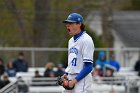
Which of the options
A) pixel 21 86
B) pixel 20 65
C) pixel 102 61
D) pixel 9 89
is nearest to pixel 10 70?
pixel 20 65

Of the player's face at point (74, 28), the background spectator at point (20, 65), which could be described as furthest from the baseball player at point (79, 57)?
the background spectator at point (20, 65)

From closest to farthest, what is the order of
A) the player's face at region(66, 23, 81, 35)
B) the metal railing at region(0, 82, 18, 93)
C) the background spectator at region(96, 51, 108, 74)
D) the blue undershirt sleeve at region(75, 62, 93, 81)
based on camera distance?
the blue undershirt sleeve at region(75, 62, 93, 81)
the player's face at region(66, 23, 81, 35)
the metal railing at region(0, 82, 18, 93)
the background spectator at region(96, 51, 108, 74)

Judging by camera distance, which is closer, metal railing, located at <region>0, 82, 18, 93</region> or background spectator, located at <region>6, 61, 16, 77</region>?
metal railing, located at <region>0, 82, 18, 93</region>

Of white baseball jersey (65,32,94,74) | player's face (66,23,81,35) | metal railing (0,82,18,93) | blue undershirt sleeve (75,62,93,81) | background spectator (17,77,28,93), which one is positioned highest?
player's face (66,23,81,35)

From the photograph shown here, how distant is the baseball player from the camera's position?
26.7 feet

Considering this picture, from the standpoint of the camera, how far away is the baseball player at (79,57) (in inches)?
320

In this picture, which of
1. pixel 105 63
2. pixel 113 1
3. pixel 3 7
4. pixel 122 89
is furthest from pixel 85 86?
Answer: pixel 113 1

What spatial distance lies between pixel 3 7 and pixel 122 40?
1022 cm

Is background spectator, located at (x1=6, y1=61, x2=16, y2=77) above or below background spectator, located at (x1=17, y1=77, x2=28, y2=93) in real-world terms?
below

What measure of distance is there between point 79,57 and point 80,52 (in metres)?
0.07

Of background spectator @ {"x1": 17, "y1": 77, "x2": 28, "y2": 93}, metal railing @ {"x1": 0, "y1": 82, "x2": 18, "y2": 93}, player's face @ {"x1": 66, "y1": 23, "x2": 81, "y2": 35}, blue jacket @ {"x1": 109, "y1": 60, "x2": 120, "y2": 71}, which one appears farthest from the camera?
blue jacket @ {"x1": 109, "y1": 60, "x2": 120, "y2": 71}

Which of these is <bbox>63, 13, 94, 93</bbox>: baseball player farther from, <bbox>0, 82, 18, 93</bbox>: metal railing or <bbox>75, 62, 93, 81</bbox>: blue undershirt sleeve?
<bbox>0, 82, 18, 93</bbox>: metal railing

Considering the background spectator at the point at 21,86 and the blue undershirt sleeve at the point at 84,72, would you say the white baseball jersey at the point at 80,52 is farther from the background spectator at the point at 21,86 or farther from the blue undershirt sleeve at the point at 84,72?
the background spectator at the point at 21,86

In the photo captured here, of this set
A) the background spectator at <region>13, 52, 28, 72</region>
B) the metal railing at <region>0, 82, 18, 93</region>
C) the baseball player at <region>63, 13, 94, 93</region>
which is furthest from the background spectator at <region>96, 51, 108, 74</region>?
the baseball player at <region>63, 13, 94, 93</region>
